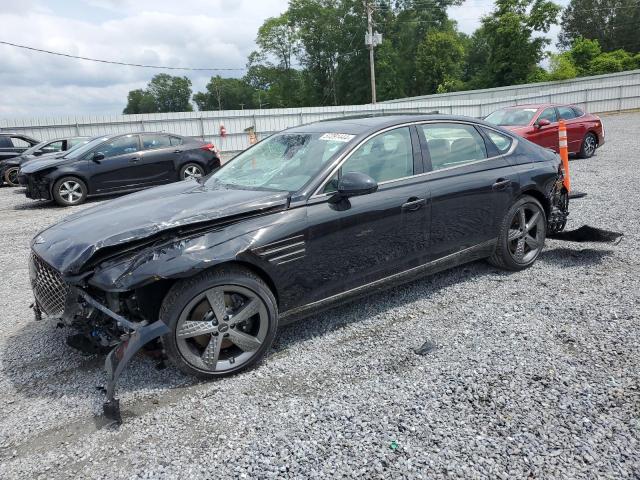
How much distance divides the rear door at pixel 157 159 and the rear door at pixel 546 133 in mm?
8358

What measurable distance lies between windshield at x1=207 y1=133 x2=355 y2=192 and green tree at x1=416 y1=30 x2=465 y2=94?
189 feet

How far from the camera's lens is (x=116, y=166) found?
1089cm

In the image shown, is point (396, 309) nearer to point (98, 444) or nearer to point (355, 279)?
point (355, 279)

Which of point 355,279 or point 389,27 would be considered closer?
point 355,279

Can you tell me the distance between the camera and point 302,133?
424 centimetres

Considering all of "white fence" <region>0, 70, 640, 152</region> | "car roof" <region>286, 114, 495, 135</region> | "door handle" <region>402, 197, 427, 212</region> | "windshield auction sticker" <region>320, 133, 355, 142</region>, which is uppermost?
"white fence" <region>0, 70, 640, 152</region>

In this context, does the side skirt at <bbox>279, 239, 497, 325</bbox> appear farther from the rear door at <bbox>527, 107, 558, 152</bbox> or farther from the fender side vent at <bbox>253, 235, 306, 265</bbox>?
the rear door at <bbox>527, 107, 558, 152</bbox>

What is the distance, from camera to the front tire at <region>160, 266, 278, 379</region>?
2949 millimetres

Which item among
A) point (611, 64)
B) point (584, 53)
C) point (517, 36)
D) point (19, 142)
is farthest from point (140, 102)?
point (19, 142)

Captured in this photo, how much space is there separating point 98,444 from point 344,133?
8.95 ft

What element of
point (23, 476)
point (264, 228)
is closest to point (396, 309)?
point (264, 228)

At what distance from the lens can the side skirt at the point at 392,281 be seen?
11.3 ft

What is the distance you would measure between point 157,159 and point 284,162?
8301mm

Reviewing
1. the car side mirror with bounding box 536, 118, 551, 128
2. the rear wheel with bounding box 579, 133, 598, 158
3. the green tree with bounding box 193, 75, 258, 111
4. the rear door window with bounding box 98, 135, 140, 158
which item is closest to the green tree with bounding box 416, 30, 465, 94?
the green tree with bounding box 193, 75, 258, 111
